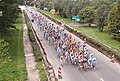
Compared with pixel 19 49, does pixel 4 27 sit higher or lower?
higher

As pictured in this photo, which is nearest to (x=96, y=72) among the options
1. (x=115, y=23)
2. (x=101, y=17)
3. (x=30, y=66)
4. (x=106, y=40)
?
(x=30, y=66)

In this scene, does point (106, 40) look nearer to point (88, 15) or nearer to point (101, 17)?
point (101, 17)

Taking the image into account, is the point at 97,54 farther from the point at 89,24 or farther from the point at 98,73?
the point at 89,24

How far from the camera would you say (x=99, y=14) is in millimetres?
53000

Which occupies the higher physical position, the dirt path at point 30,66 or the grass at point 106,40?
the dirt path at point 30,66

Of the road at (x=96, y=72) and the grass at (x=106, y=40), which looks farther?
the grass at (x=106, y=40)

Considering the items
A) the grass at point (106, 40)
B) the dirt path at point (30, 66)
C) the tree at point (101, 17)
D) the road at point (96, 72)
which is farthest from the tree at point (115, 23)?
the dirt path at point (30, 66)

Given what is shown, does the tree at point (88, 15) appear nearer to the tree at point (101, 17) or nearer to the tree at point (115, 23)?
the tree at point (101, 17)

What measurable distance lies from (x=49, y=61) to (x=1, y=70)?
5.65 metres

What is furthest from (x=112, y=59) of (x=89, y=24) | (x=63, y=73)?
(x=89, y=24)

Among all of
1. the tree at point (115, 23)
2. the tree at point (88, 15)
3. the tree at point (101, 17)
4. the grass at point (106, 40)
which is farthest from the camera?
the tree at point (88, 15)

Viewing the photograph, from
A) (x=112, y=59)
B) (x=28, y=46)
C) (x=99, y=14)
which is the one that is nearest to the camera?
(x=112, y=59)

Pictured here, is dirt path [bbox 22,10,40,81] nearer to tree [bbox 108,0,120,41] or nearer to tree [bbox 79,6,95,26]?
tree [bbox 108,0,120,41]

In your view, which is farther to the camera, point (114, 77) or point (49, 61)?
point (49, 61)
